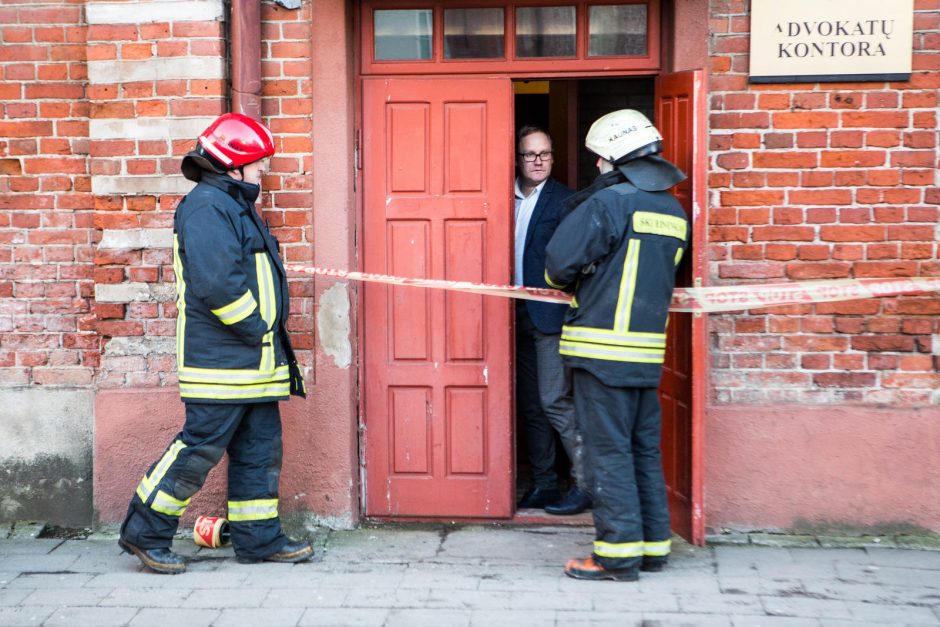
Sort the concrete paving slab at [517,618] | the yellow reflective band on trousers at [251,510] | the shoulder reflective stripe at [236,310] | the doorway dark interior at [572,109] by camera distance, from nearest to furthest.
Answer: the concrete paving slab at [517,618] < the shoulder reflective stripe at [236,310] < the yellow reflective band on trousers at [251,510] < the doorway dark interior at [572,109]

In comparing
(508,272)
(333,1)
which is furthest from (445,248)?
(333,1)

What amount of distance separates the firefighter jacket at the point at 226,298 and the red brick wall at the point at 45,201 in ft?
3.91

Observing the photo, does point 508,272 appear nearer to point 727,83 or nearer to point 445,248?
point 445,248

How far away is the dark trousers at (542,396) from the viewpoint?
20.5ft

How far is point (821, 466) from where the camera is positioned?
19.1ft

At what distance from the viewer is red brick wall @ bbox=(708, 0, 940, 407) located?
226 inches

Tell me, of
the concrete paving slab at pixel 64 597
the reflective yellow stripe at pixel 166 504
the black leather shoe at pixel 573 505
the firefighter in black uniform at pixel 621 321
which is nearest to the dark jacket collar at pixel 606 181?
the firefighter in black uniform at pixel 621 321

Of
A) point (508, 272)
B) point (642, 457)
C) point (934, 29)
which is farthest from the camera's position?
point (508, 272)

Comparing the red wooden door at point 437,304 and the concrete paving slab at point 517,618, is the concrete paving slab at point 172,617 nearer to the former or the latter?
the concrete paving slab at point 517,618

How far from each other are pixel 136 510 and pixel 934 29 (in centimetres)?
438

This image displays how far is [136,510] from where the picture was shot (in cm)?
534

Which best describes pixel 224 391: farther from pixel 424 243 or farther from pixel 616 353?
pixel 616 353

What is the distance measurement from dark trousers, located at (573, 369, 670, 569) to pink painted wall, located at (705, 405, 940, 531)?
0.71 m

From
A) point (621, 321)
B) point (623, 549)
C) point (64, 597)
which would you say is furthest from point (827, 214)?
point (64, 597)
